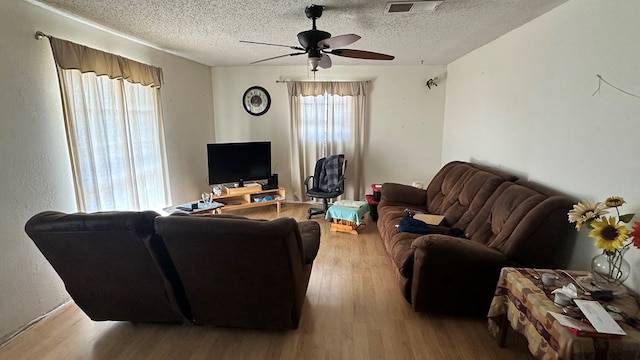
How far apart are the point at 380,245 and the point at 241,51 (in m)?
2.98

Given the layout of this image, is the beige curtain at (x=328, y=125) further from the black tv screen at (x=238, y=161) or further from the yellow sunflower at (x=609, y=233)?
the yellow sunflower at (x=609, y=233)

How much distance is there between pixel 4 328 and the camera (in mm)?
2127

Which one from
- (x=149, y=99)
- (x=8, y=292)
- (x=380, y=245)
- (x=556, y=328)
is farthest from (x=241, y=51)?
(x=556, y=328)

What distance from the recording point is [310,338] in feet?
7.04

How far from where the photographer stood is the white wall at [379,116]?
500cm

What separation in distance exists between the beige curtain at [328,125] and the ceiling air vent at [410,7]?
255cm

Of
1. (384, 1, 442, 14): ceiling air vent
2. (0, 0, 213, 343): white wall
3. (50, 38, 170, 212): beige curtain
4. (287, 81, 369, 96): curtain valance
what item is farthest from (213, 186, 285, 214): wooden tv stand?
(384, 1, 442, 14): ceiling air vent

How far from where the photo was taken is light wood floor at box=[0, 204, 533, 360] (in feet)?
6.57

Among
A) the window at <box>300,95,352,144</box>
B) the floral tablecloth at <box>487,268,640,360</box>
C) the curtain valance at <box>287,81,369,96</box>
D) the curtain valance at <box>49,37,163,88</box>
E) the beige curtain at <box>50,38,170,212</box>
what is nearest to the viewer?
the floral tablecloth at <box>487,268,640,360</box>

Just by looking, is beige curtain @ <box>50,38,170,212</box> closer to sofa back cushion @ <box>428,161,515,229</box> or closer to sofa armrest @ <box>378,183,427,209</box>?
sofa armrest @ <box>378,183,427,209</box>

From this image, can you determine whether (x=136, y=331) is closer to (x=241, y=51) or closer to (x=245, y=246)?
(x=245, y=246)

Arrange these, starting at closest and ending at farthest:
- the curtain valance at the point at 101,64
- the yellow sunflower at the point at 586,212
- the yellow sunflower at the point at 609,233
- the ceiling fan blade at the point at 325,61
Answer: the yellow sunflower at the point at 609,233 < the yellow sunflower at the point at 586,212 < the curtain valance at the point at 101,64 < the ceiling fan blade at the point at 325,61

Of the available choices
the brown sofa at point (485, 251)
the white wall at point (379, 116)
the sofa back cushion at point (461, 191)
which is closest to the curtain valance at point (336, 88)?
the white wall at point (379, 116)

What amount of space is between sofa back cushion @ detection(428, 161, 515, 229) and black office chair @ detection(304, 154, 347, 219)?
4.27 ft
